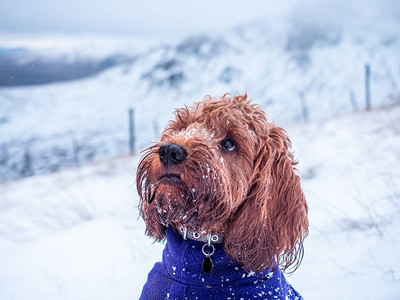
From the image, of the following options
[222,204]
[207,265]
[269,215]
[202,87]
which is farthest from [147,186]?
[202,87]

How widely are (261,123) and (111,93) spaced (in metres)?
41.8

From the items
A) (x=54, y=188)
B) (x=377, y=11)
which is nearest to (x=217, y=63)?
(x=377, y=11)

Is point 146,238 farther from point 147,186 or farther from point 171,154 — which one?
point 171,154

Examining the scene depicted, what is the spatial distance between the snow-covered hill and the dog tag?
15.2m

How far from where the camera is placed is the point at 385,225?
371 centimetres

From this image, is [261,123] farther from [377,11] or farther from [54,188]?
[377,11]

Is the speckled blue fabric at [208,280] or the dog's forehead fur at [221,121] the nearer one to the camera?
the speckled blue fabric at [208,280]

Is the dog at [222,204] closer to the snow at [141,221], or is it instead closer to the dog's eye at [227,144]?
the dog's eye at [227,144]

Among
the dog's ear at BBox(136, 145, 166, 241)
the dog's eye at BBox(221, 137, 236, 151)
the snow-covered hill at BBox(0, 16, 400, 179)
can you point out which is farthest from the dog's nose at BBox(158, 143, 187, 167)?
the snow-covered hill at BBox(0, 16, 400, 179)

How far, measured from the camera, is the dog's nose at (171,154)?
1767mm

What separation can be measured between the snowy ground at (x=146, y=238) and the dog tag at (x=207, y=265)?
0.81 meters

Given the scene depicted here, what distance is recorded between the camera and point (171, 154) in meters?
1.78

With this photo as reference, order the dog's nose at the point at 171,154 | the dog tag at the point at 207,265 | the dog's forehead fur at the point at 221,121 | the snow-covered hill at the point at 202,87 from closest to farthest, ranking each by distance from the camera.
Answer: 1. the dog's nose at the point at 171,154
2. the dog tag at the point at 207,265
3. the dog's forehead fur at the point at 221,121
4. the snow-covered hill at the point at 202,87

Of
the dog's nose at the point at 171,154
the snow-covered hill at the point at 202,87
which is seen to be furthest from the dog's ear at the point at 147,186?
the snow-covered hill at the point at 202,87
